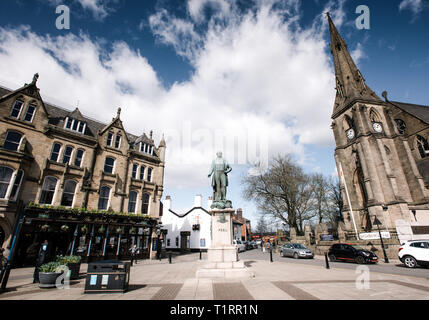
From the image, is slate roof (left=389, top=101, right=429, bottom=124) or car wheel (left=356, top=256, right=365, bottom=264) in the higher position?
slate roof (left=389, top=101, right=429, bottom=124)

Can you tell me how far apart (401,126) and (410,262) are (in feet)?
96.5

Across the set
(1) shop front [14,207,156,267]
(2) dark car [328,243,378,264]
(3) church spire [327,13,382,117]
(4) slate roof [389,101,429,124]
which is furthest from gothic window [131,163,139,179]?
(4) slate roof [389,101,429,124]

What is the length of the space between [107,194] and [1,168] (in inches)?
311

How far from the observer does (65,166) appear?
1789 cm

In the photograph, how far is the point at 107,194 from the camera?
66.2 ft

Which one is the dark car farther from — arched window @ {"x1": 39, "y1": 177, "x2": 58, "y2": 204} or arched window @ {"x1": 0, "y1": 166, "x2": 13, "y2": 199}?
arched window @ {"x1": 0, "y1": 166, "x2": 13, "y2": 199}

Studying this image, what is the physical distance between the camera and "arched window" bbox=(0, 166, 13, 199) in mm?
14719

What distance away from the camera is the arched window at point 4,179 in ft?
48.3

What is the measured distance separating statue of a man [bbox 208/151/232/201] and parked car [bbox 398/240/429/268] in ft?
40.7

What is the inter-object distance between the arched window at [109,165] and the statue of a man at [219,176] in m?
14.8

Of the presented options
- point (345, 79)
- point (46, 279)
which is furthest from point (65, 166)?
point (345, 79)

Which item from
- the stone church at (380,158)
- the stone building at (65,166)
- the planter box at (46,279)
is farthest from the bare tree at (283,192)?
the planter box at (46,279)
